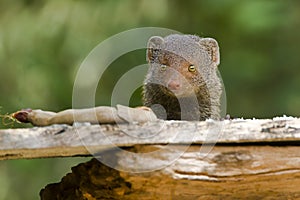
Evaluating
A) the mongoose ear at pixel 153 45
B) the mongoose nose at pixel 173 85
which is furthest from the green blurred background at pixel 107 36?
the mongoose nose at pixel 173 85

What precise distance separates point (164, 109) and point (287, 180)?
0.80 metres

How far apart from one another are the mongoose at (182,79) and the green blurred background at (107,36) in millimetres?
1019

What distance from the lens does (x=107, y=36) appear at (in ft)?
11.8

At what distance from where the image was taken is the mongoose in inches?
90.5

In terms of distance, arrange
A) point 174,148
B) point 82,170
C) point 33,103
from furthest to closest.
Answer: point 33,103 → point 82,170 → point 174,148

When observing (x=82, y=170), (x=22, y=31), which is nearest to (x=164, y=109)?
(x=82, y=170)

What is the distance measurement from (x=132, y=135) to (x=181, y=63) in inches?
39.2

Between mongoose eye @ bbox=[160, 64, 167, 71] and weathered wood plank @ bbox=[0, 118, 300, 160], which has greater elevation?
weathered wood plank @ bbox=[0, 118, 300, 160]

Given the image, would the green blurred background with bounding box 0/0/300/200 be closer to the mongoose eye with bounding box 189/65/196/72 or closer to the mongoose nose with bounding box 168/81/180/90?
Answer: the mongoose eye with bounding box 189/65/196/72

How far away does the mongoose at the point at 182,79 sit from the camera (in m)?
2.30

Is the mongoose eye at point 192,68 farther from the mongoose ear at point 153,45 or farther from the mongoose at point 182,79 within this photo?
the mongoose ear at point 153,45

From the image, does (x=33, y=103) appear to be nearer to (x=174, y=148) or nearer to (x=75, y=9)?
(x=75, y=9)

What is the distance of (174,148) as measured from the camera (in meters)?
1.46

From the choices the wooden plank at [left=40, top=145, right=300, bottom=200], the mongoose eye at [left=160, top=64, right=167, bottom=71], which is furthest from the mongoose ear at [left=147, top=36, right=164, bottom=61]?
the wooden plank at [left=40, top=145, right=300, bottom=200]
